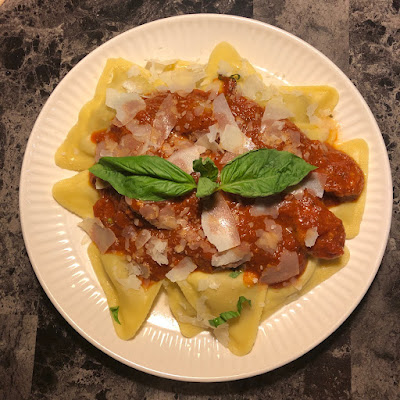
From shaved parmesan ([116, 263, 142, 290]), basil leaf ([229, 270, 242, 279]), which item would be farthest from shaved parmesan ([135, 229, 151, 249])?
basil leaf ([229, 270, 242, 279])

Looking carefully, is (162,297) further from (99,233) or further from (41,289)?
(41,289)

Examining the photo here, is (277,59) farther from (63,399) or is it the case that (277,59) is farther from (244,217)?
(63,399)

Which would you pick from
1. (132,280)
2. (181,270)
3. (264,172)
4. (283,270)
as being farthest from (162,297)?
(264,172)

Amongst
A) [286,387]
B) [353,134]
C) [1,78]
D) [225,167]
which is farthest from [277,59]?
[286,387]

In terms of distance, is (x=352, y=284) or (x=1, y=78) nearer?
(x=352, y=284)

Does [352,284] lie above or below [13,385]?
above
